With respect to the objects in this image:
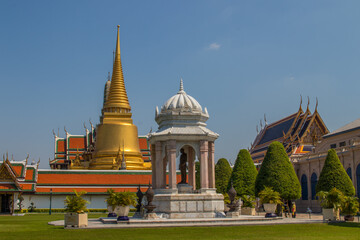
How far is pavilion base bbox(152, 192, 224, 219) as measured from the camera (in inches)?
1029

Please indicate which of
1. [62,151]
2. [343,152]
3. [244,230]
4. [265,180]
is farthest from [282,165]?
[62,151]

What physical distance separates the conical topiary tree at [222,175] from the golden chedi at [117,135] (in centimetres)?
1437

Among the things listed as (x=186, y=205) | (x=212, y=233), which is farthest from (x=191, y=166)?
(x=212, y=233)

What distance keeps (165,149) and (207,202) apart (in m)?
4.26

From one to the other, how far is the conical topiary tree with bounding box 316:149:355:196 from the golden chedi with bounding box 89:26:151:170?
30.2 meters

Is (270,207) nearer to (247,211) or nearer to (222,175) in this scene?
(247,211)

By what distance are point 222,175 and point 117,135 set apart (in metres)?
20.2

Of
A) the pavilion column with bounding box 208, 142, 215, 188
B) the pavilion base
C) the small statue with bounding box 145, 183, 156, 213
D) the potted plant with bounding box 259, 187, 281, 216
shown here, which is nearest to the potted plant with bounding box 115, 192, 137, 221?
the small statue with bounding box 145, 183, 156, 213

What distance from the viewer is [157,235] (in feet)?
62.5

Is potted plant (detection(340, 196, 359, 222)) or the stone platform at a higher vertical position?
potted plant (detection(340, 196, 359, 222))

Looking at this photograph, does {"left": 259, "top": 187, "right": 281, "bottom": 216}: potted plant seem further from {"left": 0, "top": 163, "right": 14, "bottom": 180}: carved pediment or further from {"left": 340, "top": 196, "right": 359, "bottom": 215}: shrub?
{"left": 0, "top": 163, "right": 14, "bottom": 180}: carved pediment

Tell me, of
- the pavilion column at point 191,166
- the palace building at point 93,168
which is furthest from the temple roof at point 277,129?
the pavilion column at point 191,166

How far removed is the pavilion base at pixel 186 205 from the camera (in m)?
26.1

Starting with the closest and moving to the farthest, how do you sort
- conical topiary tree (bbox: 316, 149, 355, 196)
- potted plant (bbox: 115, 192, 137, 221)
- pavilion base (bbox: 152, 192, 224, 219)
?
potted plant (bbox: 115, 192, 137, 221), pavilion base (bbox: 152, 192, 224, 219), conical topiary tree (bbox: 316, 149, 355, 196)
